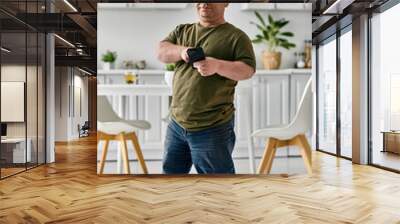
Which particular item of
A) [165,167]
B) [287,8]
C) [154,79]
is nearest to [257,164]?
[165,167]

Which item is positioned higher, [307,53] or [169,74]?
[307,53]

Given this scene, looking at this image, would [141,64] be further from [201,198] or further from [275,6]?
[201,198]

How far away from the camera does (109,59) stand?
17.3ft

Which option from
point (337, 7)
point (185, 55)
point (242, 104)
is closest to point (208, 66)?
point (185, 55)

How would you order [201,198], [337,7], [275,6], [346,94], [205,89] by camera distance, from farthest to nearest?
[346,94]
[337,7]
[275,6]
[205,89]
[201,198]

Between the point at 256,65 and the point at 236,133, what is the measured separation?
84 cm

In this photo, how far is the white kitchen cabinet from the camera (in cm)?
523

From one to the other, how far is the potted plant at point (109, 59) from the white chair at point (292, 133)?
1.88 m

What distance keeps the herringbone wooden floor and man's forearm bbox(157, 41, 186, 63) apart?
1431 millimetres

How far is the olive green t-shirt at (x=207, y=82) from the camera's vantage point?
5.07 meters

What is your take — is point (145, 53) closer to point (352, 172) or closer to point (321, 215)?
point (321, 215)

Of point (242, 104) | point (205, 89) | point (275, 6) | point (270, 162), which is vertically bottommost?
point (270, 162)

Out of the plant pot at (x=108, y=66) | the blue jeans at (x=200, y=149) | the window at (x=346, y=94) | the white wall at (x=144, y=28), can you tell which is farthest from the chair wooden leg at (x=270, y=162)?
the window at (x=346, y=94)

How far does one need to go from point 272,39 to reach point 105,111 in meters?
2.16
